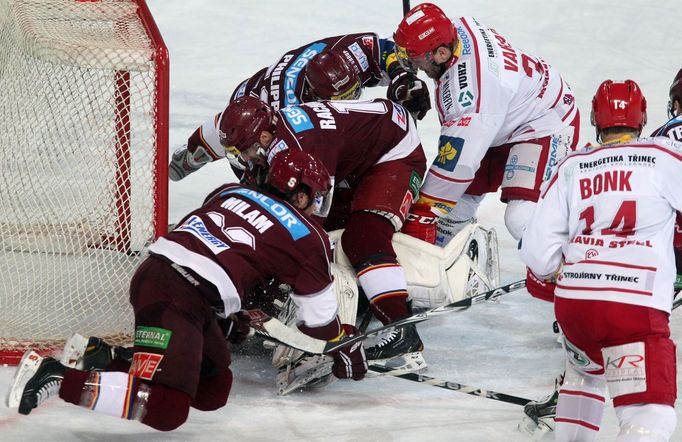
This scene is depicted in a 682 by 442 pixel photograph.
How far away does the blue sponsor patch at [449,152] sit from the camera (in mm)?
4070

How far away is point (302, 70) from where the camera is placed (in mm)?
4395

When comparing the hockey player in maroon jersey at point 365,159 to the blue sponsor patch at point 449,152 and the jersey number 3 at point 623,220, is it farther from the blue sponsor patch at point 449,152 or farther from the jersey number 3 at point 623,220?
the jersey number 3 at point 623,220

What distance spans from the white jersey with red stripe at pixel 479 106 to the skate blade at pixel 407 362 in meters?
0.65

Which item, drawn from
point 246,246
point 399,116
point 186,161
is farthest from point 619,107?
point 186,161

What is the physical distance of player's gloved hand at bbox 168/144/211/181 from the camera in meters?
4.61

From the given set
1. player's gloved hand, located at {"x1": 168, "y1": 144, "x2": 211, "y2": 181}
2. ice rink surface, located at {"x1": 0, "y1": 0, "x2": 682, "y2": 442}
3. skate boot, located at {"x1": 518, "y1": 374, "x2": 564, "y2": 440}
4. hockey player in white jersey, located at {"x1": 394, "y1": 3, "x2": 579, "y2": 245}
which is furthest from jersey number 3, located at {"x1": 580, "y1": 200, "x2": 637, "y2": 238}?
player's gloved hand, located at {"x1": 168, "y1": 144, "x2": 211, "y2": 181}

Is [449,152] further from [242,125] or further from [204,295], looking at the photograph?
[204,295]

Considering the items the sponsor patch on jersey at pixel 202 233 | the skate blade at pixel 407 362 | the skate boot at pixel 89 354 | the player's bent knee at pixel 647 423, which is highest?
the sponsor patch on jersey at pixel 202 233

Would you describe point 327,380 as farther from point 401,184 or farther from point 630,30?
point 630,30

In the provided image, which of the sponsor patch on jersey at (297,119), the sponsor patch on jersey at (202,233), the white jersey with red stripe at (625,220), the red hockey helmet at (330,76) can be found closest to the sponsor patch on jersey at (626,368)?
the white jersey with red stripe at (625,220)

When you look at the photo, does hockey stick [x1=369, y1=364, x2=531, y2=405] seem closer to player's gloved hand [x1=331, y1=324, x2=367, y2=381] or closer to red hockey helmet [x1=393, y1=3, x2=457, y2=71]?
player's gloved hand [x1=331, y1=324, x2=367, y2=381]

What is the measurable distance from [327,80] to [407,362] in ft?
3.60

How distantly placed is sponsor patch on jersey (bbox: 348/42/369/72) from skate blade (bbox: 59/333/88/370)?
1788 mm

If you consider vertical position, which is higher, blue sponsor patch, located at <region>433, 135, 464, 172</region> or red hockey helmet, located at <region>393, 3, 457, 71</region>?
red hockey helmet, located at <region>393, 3, 457, 71</region>
